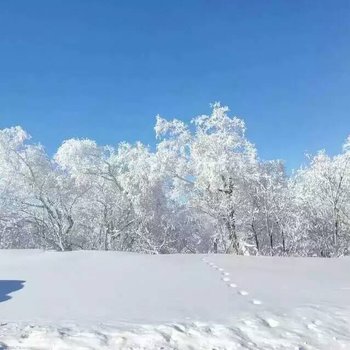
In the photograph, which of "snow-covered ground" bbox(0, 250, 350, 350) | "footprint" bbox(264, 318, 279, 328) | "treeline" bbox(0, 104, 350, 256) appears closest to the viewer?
"snow-covered ground" bbox(0, 250, 350, 350)

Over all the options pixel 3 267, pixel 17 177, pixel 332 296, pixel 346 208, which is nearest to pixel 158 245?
pixel 17 177

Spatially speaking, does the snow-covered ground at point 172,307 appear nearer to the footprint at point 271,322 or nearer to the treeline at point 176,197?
the footprint at point 271,322

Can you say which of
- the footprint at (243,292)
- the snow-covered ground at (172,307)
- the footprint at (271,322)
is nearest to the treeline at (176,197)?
the snow-covered ground at (172,307)

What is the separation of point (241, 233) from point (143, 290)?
14242mm

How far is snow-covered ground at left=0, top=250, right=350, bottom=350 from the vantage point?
4.16m

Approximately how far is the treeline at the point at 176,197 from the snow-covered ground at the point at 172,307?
9.83 meters

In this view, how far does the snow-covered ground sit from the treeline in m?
9.83

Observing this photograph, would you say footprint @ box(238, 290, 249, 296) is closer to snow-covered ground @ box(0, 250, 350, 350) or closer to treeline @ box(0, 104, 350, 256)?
snow-covered ground @ box(0, 250, 350, 350)

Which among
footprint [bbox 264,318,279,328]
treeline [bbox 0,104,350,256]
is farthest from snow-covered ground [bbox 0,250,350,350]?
treeline [bbox 0,104,350,256]

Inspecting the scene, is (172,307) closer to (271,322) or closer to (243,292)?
(271,322)

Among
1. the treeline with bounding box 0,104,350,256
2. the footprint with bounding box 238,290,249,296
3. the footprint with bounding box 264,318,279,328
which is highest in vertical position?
the treeline with bounding box 0,104,350,256

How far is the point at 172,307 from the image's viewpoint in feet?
17.9

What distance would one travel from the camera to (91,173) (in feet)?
67.4

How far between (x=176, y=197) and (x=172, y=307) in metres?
15.2
